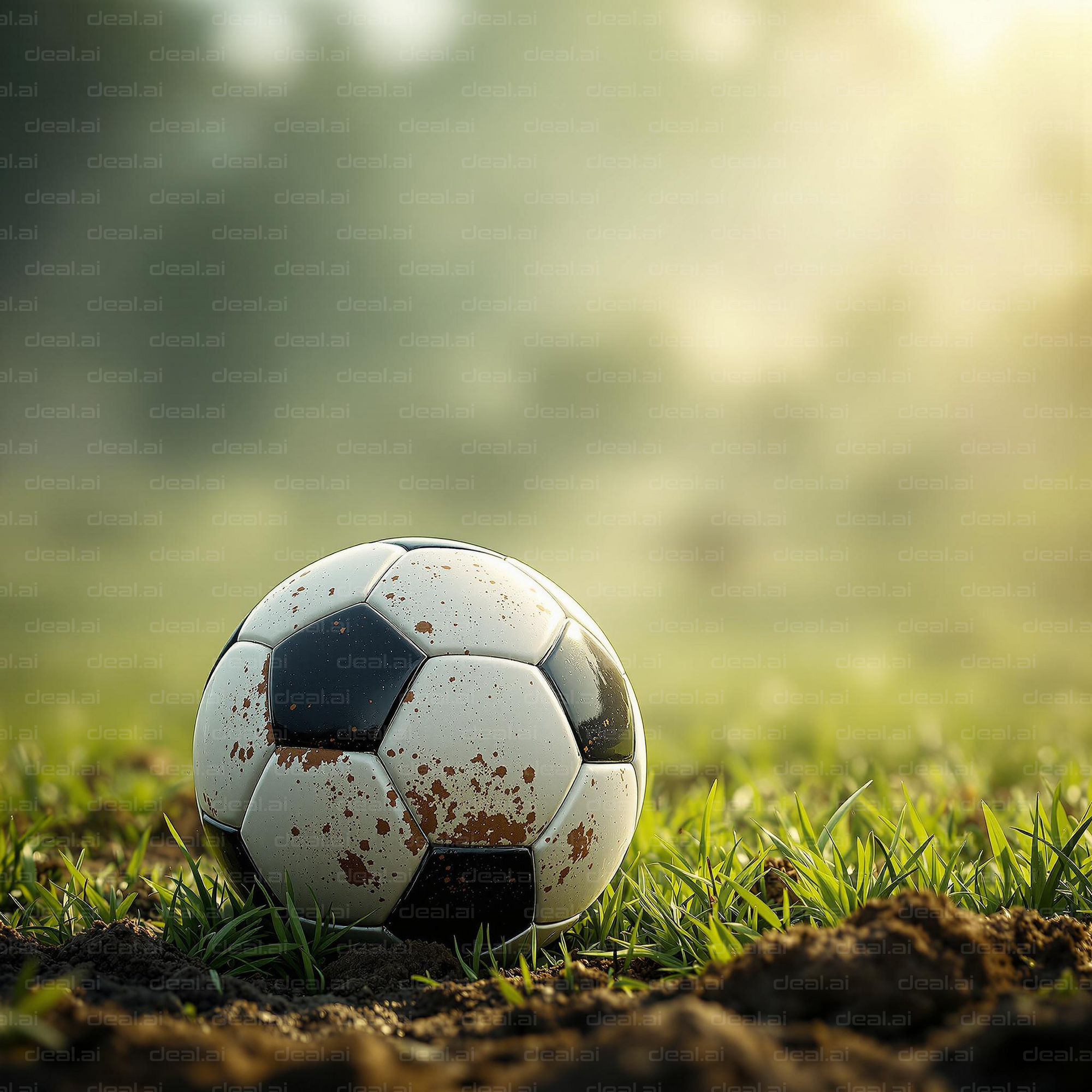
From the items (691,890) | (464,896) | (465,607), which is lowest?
(691,890)

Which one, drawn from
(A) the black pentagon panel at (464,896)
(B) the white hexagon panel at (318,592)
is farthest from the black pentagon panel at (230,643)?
(A) the black pentagon panel at (464,896)

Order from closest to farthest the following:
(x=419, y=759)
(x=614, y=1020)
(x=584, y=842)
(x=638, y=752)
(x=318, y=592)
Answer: (x=614, y=1020) → (x=419, y=759) → (x=584, y=842) → (x=318, y=592) → (x=638, y=752)

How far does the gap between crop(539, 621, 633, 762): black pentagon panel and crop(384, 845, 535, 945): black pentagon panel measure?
0.37 metres

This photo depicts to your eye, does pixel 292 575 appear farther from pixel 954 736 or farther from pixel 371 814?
pixel 954 736

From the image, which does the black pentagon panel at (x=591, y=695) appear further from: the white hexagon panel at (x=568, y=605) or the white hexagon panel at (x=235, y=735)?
the white hexagon panel at (x=235, y=735)

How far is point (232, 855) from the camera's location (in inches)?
101

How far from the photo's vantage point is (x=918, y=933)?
1.92 meters

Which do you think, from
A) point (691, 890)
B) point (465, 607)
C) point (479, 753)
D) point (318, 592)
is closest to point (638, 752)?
point (691, 890)

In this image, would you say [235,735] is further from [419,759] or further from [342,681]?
[419,759]

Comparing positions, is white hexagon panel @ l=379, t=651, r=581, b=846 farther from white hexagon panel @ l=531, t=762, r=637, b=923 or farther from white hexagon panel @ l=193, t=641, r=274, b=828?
white hexagon panel @ l=193, t=641, r=274, b=828

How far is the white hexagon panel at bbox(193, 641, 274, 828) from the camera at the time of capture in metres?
2.47

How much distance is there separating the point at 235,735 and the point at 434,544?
809 mm

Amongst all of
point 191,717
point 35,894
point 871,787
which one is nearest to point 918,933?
point 871,787

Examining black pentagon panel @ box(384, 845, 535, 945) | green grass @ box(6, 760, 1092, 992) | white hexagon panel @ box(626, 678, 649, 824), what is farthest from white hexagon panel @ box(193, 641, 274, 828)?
white hexagon panel @ box(626, 678, 649, 824)
